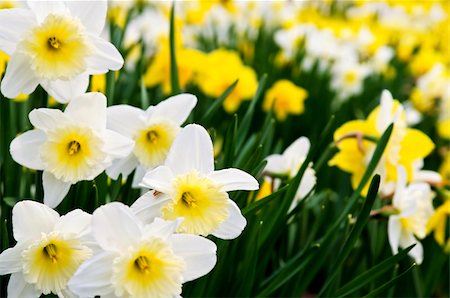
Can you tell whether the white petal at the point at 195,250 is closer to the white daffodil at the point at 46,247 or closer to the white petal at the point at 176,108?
the white daffodil at the point at 46,247

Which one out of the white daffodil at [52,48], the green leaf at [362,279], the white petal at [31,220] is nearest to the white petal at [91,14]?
the white daffodil at [52,48]

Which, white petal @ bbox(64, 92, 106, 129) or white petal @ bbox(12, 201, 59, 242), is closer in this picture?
white petal @ bbox(12, 201, 59, 242)

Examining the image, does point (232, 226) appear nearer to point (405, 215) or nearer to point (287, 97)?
point (405, 215)

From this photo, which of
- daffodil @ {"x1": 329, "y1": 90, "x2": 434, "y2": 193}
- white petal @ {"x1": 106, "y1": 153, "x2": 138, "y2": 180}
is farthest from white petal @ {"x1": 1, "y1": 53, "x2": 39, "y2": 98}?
daffodil @ {"x1": 329, "y1": 90, "x2": 434, "y2": 193}

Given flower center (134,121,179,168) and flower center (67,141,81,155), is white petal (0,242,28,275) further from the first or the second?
flower center (134,121,179,168)

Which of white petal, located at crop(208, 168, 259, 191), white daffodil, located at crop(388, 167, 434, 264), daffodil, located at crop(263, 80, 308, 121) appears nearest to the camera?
white petal, located at crop(208, 168, 259, 191)

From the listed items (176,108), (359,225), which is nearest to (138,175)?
(176,108)

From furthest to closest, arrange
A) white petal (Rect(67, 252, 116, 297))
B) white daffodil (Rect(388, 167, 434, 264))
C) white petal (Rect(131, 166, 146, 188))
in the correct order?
1. white daffodil (Rect(388, 167, 434, 264))
2. white petal (Rect(131, 166, 146, 188))
3. white petal (Rect(67, 252, 116, 297))
